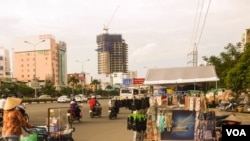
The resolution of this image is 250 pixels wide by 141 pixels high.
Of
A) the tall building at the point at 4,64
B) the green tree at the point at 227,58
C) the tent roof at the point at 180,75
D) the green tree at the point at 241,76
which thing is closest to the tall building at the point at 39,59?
the tall building at the point at 4,64

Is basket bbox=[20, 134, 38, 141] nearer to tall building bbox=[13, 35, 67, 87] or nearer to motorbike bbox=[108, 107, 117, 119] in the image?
motorbike bbox=[108, 107, 117, 119]

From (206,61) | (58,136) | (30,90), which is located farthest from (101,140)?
(30,90)

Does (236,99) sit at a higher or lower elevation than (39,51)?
lower

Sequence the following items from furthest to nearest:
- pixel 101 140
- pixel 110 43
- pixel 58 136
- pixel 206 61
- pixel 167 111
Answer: pixel 110 43, pixel 206 61, pixel 101 140, pixel 167 111, pixel 58 136

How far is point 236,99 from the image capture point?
35188 millimetres

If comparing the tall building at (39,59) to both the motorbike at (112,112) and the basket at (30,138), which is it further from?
the basket at (30,138)

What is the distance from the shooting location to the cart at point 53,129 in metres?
9.33

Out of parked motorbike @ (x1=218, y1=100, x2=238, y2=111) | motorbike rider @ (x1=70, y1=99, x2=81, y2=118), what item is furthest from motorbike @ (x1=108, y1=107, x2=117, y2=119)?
parked motorbike @ (x1=218, y1=100, x2=238, y2=111)

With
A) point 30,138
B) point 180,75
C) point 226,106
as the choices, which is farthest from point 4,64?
point 30,138

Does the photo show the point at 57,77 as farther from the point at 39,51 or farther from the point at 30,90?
the point at 30,90

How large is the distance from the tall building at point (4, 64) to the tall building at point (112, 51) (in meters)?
32.5

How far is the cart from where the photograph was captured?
9.33m

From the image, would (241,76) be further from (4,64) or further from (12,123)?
(4,64)

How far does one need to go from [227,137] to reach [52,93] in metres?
96.1
